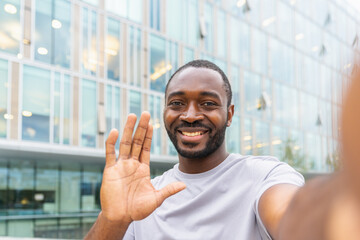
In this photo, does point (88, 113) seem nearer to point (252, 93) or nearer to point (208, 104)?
point (252, 93)

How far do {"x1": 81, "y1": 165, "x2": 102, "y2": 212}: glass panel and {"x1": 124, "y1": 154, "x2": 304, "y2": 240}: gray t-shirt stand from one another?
14.9m

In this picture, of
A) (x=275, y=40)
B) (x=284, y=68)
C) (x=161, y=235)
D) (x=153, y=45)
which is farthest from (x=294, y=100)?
(x=161, y=235)

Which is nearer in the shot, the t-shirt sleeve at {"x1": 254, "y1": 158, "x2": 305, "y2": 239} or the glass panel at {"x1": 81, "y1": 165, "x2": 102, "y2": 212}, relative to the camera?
the t-shirt sleeve at {"x1": 254, "y1": 158, "x2": 305, "y2": 239}

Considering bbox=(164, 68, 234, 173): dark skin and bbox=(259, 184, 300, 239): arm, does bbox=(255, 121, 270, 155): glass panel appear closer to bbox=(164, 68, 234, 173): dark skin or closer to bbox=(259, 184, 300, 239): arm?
bbox=(164, 68, 234, 173): dark skin

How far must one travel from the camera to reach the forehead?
1.94 metres

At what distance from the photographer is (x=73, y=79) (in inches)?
567

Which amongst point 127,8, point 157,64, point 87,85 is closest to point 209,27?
point 157,64

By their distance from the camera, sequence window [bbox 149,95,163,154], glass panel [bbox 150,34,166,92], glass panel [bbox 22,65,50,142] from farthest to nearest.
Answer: glass panel [bbox 150,34,166,92] < window [bbox 149,95,163,154] < glass panel [bbox 22,65,50,142]

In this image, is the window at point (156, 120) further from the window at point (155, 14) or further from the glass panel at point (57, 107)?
the glass panel at point (57, 107)

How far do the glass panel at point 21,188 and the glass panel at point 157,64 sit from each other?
22.6 feet

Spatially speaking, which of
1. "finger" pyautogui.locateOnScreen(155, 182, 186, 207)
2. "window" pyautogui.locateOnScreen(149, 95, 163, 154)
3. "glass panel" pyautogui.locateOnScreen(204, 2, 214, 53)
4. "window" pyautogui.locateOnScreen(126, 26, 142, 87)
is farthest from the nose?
"glass panel" pyautogui.locateOnScreen(204, 2, 214, 53)

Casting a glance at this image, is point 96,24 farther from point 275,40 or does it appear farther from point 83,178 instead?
point 275,40

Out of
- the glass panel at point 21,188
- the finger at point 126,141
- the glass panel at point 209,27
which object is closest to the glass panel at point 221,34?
the glass panel at point 209,27

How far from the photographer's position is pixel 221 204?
5.42ft
